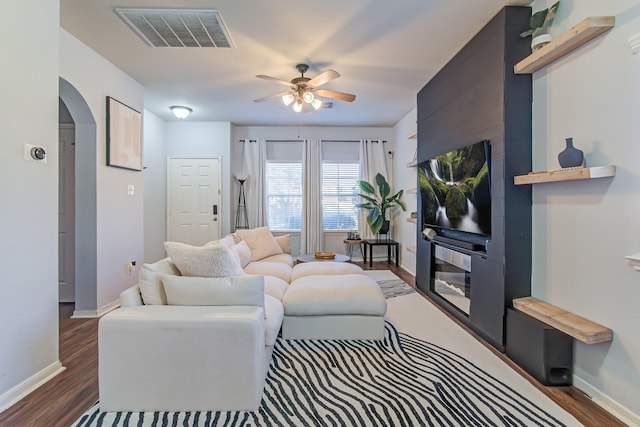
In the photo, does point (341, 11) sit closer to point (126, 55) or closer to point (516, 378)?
point (126, 55)

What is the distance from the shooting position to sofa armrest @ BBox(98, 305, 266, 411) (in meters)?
1.67

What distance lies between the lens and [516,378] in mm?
2041

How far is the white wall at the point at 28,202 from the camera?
71.0 inches

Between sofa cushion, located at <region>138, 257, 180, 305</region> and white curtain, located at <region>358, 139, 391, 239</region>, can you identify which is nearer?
sofa cushion, located at <region>138, 257, 180, 305</region>

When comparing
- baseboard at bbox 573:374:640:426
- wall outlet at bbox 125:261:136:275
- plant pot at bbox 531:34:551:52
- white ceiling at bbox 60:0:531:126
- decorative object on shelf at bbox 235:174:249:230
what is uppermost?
white ceiling at bbox 60:0:531:126

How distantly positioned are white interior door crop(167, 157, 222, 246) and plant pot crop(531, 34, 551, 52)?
4.97m

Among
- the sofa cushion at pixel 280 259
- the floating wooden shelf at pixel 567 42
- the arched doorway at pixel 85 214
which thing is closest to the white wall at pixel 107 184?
the arched doorway at pixel 85 214

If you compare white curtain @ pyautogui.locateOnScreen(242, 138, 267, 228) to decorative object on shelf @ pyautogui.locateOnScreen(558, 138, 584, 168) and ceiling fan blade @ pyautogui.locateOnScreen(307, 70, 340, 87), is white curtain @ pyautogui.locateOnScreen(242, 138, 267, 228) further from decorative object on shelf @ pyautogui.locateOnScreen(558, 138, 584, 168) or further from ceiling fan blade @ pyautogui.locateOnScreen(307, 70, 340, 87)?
decorative object on shelf @ pyautogui.locateOnScreen(558, 138, 584, 168)

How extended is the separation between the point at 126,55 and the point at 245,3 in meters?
1.68

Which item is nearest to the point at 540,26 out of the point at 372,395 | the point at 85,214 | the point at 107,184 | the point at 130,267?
the point at 372,395

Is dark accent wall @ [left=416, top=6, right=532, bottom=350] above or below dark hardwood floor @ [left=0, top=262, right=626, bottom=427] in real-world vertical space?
above

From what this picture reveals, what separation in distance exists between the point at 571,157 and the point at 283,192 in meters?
4.94

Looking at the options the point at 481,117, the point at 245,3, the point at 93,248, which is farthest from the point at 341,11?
the point at 93,248

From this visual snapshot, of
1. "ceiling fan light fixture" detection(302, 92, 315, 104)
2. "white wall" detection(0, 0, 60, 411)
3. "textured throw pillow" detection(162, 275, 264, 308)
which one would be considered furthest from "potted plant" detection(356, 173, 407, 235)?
"white wall" detection(0, 0, 60, 411)
